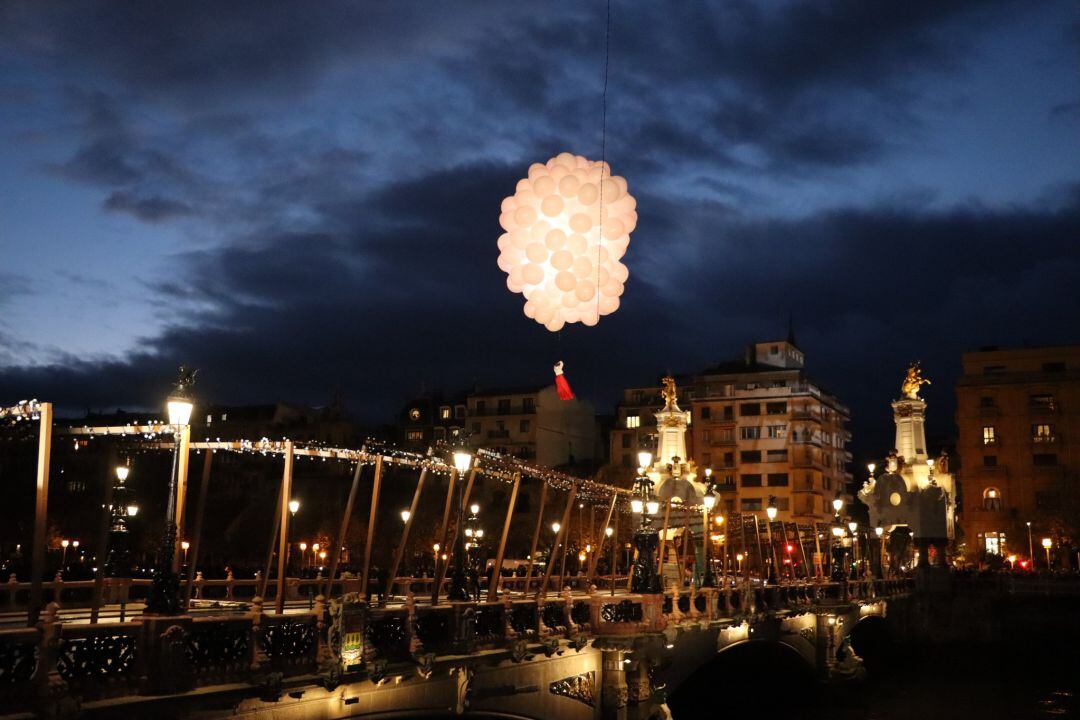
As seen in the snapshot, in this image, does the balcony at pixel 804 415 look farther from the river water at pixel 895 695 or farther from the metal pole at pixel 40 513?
the metal pole at pixel 40 513

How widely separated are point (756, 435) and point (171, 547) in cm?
9784

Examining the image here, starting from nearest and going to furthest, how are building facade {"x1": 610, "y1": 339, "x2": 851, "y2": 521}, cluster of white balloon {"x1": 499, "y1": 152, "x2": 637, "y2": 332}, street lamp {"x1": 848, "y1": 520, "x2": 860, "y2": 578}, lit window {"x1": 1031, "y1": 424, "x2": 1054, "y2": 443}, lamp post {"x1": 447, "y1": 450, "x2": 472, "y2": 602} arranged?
lamp post {"x1": 447, "y1": 450, "x2": 472, "y2": 602} < cluster of white balloon {"x1": 499, "y1": 152, "x2": 637, "y2": 332} < street lamp {"x1": 848, "y1": 520, "x2": 860, "y2": 578} < lit window {"x1": 1031, "y1": 424, "x2": 1054, "y2": 443} < building facade {"x1": 610, "y1": 339, "x2": 851, "y2": 521}

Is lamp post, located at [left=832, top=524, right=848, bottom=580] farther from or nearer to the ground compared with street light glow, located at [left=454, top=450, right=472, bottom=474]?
nearer to the ground

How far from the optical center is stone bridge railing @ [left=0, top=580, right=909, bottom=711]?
13531 millimetres

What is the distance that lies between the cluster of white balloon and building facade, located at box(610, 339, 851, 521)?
8036 cm

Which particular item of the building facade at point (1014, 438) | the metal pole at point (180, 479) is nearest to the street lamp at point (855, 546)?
the building facade at point (1014, 438)

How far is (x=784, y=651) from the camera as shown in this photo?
49281 mm

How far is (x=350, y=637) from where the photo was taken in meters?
18.7

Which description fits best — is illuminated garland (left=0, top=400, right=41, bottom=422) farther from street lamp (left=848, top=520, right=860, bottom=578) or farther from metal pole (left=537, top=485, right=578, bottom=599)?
street lamp (left=848, top=520, right=860, bottom=578)

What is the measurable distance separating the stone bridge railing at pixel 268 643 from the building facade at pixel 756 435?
79.7 meters

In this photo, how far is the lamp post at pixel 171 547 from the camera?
50.8 ft

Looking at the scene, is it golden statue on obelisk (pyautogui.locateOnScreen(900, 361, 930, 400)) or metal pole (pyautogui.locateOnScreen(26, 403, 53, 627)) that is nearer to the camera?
metal pole (pyautogui.locateOnScreen(26, 403, 53, 627))

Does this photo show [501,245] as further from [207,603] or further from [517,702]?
[207,603]

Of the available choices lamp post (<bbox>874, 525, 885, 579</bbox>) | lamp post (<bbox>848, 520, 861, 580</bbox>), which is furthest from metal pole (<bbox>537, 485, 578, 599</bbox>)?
lamp post (<bbox>874, 525, 885, 579</bbox>)
